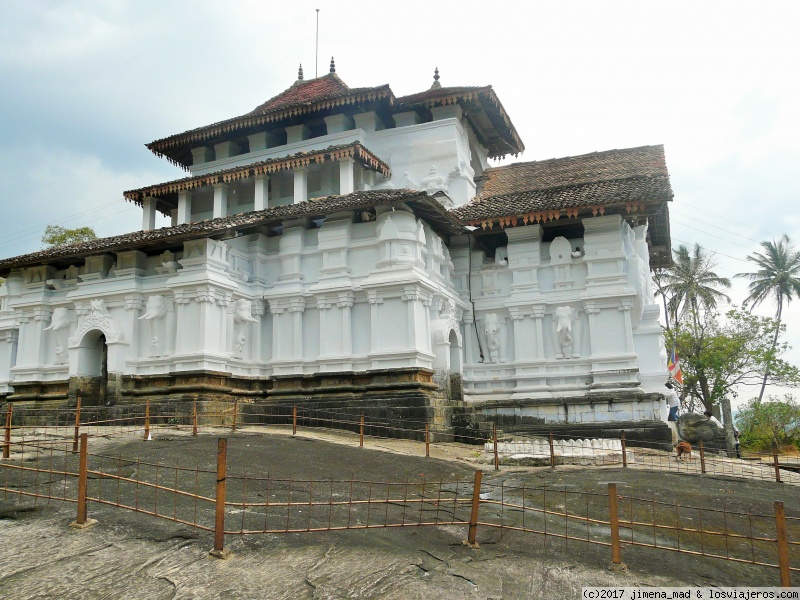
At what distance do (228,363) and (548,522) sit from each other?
1167 cm

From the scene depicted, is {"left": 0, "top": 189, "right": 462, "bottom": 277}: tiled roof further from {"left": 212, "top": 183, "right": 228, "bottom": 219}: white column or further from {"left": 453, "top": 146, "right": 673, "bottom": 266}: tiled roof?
{"left": 212, "top": 183, "right": 228, "bottom": 219}: white column

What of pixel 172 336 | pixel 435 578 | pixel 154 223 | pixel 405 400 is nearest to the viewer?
pixel 435 578

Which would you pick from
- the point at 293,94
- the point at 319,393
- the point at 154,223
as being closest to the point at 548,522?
the point at 319,393

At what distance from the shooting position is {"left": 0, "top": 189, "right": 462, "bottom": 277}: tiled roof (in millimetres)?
17609

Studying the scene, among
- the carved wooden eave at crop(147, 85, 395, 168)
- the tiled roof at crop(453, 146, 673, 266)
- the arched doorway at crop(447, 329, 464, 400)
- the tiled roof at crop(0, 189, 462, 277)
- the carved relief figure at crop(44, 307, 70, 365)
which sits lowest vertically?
the arched doorway at crop(447, 329, 464, 400)

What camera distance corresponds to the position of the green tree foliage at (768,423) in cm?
3194

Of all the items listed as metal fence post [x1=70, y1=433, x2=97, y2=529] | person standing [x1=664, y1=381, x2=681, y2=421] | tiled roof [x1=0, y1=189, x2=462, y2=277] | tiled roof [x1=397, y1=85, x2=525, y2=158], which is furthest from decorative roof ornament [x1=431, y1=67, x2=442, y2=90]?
metal fence post [x1=70, y1=433, x2=97, y2=529]

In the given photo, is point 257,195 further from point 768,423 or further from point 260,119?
point 768,423

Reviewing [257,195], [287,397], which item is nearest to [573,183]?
[257,195]

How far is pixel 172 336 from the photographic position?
709 inches

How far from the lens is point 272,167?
21.7 m

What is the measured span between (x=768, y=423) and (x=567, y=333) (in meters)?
19.7

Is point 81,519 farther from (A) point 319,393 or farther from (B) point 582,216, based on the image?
(B) point 582,216

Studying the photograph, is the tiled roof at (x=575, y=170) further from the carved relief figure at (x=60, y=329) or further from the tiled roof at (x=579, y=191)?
the carved relief figure at (x=60, y=329)
